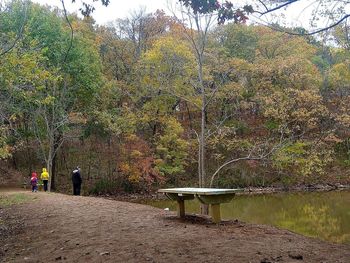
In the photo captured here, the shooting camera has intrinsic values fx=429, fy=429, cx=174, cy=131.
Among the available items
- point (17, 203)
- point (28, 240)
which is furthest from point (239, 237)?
point (17, 203)

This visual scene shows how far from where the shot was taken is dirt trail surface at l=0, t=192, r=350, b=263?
548 centimetres

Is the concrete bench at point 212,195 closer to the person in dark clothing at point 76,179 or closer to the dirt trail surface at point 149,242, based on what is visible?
the dirt trail surface at point 149,242

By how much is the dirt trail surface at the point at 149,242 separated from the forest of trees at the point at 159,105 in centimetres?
1144

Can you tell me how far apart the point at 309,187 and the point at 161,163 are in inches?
479

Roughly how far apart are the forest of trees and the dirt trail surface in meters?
11.4

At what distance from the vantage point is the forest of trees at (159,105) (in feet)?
76.4

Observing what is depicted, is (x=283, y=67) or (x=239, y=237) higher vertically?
(x=283, y=67)

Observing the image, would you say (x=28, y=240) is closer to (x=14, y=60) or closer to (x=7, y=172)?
(x=14, y=60)

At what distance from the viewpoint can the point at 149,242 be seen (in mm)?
6176

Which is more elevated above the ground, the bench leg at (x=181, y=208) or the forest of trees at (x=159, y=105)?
the forest of trees at (x=159, y=105)

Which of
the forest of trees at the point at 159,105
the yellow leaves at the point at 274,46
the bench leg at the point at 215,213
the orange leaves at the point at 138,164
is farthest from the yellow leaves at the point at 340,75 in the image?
the bench leg at the point at 215,213

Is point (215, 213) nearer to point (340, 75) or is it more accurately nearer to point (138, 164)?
point (138, 164)

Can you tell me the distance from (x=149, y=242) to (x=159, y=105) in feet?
80.6

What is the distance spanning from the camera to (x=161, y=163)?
1127 inches
